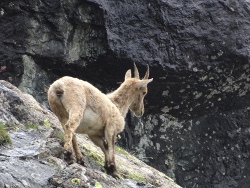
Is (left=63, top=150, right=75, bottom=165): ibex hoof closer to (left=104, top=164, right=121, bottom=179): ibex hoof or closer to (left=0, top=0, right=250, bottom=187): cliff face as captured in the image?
(left=104, top=164, right=121, bottom=179): ibex hoof

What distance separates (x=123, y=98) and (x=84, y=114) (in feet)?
6.65

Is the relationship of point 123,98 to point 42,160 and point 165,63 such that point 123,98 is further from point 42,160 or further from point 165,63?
point 165,63

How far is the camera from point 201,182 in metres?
20.8

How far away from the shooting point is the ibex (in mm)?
9930

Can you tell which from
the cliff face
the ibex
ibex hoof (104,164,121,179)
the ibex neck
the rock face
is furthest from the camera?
the cliff face

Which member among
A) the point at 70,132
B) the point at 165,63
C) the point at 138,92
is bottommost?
the point at 70,132

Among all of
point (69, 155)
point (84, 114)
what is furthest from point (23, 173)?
point (84, 114)

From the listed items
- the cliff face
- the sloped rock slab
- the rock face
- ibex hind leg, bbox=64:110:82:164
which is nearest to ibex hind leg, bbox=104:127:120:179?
the rock face

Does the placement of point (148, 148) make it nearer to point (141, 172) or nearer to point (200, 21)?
point (200, 21)

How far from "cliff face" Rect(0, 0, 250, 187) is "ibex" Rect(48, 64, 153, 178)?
6.71m

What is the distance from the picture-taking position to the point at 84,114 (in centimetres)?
1038

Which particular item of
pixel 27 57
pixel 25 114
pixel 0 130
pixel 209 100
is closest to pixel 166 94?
pixel 209 100

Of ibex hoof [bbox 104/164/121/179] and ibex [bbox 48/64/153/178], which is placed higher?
ibex [bbox 48/64/153/178]

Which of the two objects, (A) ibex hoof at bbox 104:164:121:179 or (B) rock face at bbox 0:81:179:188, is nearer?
(B) rock face at bbox 0:81:179:188
